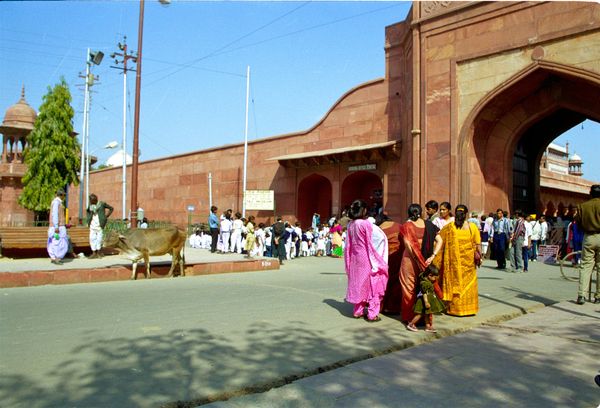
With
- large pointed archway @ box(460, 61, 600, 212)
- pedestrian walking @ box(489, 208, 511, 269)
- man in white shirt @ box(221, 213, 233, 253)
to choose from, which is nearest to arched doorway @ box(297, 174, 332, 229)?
man in white shirt @ box(221, 213, 233, 253)

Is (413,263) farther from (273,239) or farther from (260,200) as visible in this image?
(260,200)

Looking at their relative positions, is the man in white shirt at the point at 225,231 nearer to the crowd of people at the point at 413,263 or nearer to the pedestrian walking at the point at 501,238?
the pedestrian walking at the point at 501,238

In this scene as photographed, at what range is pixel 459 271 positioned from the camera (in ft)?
19.6

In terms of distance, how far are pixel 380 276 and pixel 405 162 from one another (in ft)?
43.4

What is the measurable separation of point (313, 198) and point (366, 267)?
719 inches

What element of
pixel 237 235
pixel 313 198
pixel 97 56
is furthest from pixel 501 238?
pixel 97 56

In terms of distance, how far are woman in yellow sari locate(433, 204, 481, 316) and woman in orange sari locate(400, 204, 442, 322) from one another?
623 millimetres

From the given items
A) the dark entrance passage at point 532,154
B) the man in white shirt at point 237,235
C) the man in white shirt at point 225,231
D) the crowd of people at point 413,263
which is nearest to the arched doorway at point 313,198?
the man in white shirt at point 237,235

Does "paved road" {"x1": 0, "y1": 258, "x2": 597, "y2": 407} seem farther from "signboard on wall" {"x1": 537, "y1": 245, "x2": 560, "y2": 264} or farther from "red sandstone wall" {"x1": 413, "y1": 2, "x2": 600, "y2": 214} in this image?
"red sandstone wall" {"x1": 413, "y1": 2, "x2": 600, "y2": 214}

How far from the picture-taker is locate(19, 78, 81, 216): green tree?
93.5 feet

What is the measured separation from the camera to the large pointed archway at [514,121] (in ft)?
50.3

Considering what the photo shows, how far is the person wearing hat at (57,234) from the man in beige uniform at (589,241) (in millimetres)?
9475

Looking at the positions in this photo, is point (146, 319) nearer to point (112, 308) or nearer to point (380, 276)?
point (112, 308)

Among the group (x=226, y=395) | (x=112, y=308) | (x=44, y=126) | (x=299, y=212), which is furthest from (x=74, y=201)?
(x=226, y=395)
